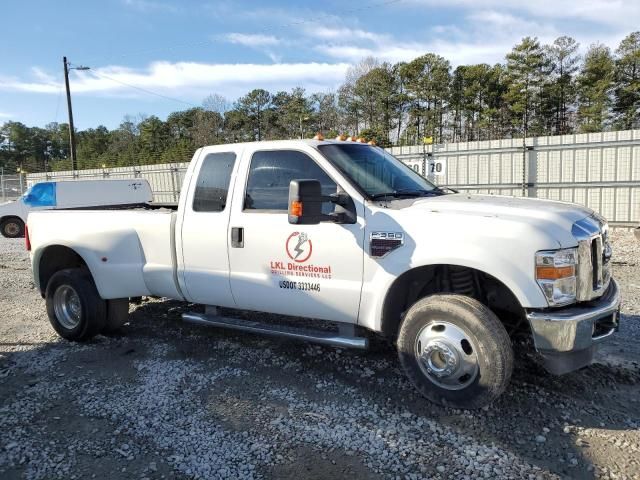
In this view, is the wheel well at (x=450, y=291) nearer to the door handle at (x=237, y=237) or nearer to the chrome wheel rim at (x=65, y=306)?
the door handle at (x=237, y=237)

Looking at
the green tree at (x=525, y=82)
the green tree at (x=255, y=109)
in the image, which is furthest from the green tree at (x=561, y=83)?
the green tree at (x=255, y=109)

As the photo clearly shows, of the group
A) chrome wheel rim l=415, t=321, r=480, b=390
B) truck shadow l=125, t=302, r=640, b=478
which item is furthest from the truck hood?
truck shadow l=125, t=302, r=640, b=478

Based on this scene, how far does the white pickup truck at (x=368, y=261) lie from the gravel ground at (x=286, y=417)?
37 cm

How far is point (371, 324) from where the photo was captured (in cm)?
413

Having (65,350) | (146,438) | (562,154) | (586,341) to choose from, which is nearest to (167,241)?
(65,350)

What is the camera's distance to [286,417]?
12.6ft

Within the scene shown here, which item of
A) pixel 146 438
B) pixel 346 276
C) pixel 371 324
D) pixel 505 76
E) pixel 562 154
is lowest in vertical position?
pixel 146 438

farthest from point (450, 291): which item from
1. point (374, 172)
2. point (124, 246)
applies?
point (124, 246)

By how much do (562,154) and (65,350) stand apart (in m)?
12.7

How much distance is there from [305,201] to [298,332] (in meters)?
1.25

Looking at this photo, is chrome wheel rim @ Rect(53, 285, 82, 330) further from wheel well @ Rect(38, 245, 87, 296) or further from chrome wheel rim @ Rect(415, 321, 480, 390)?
chrome wheel rim @ Rect(415, 321, 480, 390)

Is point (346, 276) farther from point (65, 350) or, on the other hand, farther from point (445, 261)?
point (65, 350)

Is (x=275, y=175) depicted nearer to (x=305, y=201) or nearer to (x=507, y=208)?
(x=305, y=201)

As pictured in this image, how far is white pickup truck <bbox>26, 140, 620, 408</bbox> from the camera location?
3.51 meters
